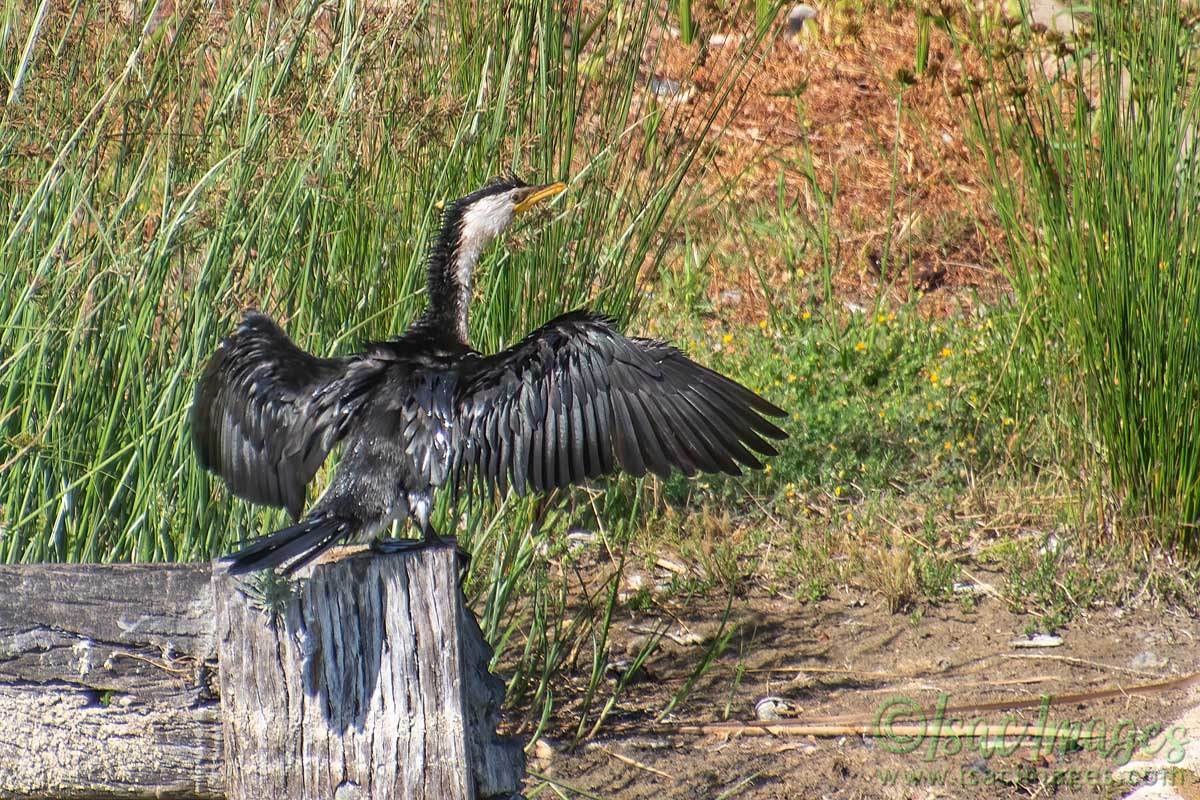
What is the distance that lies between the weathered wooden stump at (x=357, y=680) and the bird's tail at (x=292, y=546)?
69mm

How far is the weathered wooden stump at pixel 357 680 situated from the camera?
→ 2.08m

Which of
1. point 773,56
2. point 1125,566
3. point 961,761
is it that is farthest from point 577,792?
point 773,56

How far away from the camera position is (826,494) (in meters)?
4.91

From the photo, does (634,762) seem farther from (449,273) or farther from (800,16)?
(800,16)

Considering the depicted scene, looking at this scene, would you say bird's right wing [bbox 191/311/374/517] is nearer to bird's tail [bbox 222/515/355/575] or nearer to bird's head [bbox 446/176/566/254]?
bird's tail [bbox 222/515/355/575]

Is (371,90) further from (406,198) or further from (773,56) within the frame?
(773,56)

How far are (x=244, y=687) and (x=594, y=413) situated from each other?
38.1 inches

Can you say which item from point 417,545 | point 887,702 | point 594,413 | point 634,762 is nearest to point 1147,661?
point 887,702

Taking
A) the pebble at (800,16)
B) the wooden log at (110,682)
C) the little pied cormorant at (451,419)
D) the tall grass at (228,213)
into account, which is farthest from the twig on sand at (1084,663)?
the pebble at (800,16)

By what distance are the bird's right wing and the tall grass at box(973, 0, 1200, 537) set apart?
2.15 m

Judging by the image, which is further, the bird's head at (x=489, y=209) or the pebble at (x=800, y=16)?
the pebble at (x=800, y=16)

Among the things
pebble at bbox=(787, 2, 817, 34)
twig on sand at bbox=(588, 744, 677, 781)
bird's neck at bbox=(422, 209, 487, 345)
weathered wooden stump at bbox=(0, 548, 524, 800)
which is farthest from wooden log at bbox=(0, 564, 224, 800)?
pebble at bbox=(787, 2, 817, 34)

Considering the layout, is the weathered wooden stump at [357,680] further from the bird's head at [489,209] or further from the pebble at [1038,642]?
the pebble at [1038,642]

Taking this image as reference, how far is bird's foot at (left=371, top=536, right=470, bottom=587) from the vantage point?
220 centimetres
